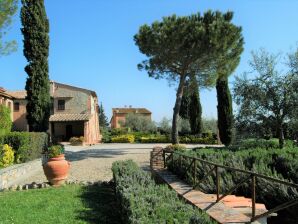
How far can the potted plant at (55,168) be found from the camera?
36.3ft

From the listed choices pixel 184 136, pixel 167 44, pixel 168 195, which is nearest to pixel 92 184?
pixel 168 195

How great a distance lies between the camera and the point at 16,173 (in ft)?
43.3

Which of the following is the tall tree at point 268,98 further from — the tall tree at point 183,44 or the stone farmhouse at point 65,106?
the stone farmhouse at point 65,106

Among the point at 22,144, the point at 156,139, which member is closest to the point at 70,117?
the point at 156,139

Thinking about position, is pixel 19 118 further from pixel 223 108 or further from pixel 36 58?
pixel 36 58

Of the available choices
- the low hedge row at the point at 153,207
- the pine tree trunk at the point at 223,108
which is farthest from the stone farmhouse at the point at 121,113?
the low hedge row at the point at 153,207

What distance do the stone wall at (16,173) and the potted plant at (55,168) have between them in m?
1.42

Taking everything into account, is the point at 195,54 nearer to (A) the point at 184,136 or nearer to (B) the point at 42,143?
(B) the point at 42,143

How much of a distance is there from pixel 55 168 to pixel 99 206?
3.43 meters

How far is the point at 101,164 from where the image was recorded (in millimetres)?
18844

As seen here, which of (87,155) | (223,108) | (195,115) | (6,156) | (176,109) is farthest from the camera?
(195,115)

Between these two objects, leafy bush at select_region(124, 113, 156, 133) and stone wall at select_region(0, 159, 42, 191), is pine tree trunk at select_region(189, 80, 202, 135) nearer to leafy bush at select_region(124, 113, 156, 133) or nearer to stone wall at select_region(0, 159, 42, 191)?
leafy bush at select_region(124, 113, 156, 133)

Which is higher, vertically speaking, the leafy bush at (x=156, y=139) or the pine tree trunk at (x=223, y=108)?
the pine tree trunk at (x=223, y=108)

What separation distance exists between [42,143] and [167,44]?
29.3 feet
